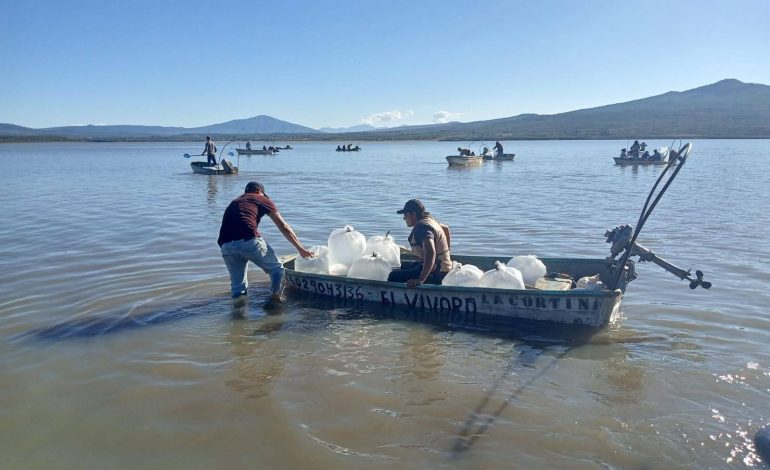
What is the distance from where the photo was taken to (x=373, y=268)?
26.6 ft

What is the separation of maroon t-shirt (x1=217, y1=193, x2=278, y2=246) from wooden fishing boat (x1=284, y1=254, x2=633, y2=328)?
114cm

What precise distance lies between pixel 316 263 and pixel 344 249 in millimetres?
482

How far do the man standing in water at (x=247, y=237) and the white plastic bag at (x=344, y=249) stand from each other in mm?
699

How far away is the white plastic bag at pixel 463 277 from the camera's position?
296 inches

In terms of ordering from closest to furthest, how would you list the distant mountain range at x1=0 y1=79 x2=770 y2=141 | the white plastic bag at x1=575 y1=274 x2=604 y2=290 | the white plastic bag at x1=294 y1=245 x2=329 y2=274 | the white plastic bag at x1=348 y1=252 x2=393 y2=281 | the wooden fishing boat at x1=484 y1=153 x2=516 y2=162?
1. the white plastic bag at x1=575 y1=274 x2=604 y2=290
2. the white plastic bag at x1=348 y1=252 x2=393 y2=281
3. the white plastic bag at x1=294 y1=245 x2=329 y2=274
4. the wooden fishing boat at x1=484 y1=153 x2=516 y2=162
5. the distant mountain range at x1=0 y1=79 x2=770 y2=141

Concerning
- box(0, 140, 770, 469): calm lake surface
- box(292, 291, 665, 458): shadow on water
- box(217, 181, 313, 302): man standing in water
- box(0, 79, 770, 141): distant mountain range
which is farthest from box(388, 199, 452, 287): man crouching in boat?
box(0, 79, 770, 141): distant mountain range

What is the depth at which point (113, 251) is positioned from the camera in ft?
38.5

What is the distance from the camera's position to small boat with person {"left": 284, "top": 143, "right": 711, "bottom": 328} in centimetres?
677

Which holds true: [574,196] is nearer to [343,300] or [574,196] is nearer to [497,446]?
[343,300]

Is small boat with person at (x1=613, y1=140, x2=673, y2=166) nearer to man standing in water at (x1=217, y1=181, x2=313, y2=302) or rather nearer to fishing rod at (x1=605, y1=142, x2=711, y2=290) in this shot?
fishing rod at (x1=605, y1=142, x2=711, y2=290)

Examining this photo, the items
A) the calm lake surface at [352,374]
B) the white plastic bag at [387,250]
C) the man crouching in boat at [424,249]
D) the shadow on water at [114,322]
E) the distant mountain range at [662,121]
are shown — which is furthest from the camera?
the distant mountain range at [662,121]

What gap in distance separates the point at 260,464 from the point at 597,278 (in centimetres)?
527

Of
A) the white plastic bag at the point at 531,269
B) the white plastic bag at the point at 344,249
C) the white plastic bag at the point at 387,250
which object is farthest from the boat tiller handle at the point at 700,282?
the white plastic bag at the point at 344,249

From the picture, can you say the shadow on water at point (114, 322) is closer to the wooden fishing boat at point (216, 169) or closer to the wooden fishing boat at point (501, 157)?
the wooden fishing boat at point (216, 169)
